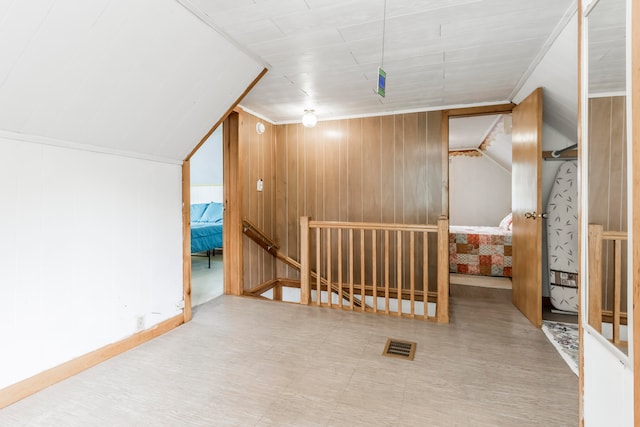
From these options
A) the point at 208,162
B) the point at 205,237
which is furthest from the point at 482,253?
the point at 208,162

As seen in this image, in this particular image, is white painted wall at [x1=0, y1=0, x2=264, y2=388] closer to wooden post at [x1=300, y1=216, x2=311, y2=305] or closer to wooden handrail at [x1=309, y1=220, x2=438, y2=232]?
wooden post at [x1=300, y1=216, x2=311, y2=305]

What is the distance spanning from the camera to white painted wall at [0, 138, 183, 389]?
161 centimetres

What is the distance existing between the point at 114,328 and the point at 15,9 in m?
1.81

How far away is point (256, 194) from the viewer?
3.81m

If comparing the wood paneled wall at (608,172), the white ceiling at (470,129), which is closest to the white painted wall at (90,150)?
the wood paneled wall at (608,172)

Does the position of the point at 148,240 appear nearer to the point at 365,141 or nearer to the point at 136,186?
the point at 136,186

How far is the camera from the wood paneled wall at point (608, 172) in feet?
3.11

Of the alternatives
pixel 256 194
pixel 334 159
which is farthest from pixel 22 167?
pixel 334 159

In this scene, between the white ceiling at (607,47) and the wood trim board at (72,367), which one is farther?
the wood trim board at (72,367)

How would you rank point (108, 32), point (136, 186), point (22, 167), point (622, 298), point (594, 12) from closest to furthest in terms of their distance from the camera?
point (622, 298), point (594, 12), point (108, 32), point (22, 167), point (136, 186)

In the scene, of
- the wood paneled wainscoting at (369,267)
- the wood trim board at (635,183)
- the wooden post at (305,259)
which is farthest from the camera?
the wooden post at (305,259)

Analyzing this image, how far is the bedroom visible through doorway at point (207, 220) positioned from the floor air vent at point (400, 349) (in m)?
1.98

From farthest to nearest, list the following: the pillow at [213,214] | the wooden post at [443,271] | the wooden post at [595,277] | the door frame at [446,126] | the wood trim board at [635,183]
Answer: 1. the pillow at [213,214]
2. the door frame at [446,126]
3. the wooden post at [443,271]
4. the wooden post at [595,277]
5. the wood trim board at [635,183]

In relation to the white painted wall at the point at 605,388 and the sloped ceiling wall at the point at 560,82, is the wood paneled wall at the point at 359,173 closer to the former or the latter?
the sloped ceiling wall at the point at 560,82
